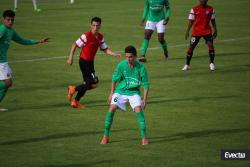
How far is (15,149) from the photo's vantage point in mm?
15117

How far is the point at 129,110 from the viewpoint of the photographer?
758 inches

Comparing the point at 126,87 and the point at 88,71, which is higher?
the point at 126,87

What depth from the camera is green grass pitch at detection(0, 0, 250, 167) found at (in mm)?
14531

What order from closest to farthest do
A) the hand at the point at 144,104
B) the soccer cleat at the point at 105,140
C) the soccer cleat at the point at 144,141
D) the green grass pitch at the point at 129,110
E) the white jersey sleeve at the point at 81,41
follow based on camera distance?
the green grass pitch at the point at 129,110 < the hand at the point at 144,104 < the soccer cleat at the point at 144,141 < the soccer cleat at the point at 105,140 < the white jersey sleeve at the point at 81,41

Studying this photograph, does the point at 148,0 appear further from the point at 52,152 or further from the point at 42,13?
the point at 42,13

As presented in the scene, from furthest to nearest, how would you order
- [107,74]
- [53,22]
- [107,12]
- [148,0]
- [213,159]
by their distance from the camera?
1. [107,12]
2. [53,22]
3. [148,0]
4. [107,74]
5. [213,159]

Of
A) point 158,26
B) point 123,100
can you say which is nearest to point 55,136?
point 123,100

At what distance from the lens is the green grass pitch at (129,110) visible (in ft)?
47.7

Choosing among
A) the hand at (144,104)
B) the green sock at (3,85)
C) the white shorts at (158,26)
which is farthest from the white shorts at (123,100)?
the white shorts at (158,26)

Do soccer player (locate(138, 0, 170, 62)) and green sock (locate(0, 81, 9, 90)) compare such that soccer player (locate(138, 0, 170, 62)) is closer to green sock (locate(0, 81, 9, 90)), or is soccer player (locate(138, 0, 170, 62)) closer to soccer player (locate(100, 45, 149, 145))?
green sock (locate(0, 81, 9, 90))

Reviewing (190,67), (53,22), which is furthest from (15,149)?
(53,22)

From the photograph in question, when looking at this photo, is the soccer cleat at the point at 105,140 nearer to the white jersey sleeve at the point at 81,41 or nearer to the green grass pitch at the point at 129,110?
the green grass pitch at the point at 129,110

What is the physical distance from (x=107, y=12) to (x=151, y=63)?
19.0 metres

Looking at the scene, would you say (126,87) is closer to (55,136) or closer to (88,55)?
(55,136)
